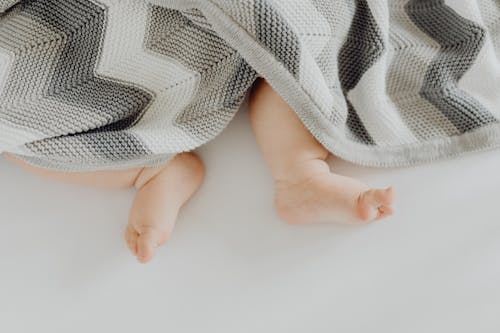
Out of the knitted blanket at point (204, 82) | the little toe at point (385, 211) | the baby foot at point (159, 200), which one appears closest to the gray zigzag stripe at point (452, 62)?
the knitted blanket at point (204, 82)

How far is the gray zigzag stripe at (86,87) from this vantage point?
2.46 ft

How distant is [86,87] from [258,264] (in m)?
0.30

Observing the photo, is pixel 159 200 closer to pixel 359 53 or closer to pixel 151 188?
pixel 151 188

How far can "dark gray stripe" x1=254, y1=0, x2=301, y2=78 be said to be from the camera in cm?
71

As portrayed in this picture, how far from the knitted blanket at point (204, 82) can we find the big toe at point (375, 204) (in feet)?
0.27

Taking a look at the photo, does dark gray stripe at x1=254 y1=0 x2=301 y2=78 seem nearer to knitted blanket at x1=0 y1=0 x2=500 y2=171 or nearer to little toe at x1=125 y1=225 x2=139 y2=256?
knitted blanket at x1=0 y1=0 x2=500 y2=171

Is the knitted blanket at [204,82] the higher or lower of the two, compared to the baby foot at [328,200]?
higher

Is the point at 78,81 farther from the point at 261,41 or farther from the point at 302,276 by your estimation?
the point at 302,276

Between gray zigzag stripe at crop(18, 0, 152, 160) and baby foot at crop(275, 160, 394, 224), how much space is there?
180 millimetres

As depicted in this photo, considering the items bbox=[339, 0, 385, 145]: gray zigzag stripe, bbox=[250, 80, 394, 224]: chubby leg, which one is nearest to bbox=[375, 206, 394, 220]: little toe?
bbox=[250, 80, 394, 224]: chubby leg

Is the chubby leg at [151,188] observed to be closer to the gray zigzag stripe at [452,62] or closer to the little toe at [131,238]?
the little toe at [131,238]

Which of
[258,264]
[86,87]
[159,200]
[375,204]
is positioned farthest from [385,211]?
[86,87]

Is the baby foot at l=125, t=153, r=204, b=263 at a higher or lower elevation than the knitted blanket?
lower

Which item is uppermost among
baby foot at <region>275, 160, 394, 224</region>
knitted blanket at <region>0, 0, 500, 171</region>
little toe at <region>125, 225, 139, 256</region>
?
knitted blanket at <region>0, 0, 500, 171</region>
